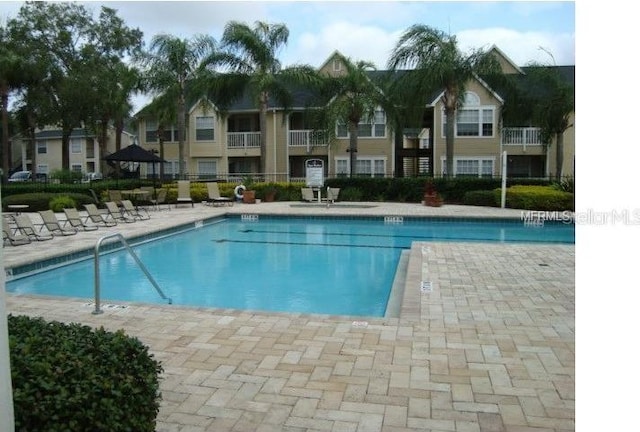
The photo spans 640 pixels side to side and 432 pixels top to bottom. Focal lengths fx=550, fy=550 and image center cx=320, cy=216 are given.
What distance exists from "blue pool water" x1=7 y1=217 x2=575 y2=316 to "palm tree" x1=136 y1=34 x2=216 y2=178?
38.0ft

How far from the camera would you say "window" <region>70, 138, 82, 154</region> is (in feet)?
144

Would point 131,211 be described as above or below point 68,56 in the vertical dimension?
below

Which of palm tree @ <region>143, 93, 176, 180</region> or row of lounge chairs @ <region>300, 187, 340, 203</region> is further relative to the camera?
palm tree @ <region>143, 93, 176, 180</region>

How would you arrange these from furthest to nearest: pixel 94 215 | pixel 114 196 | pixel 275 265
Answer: pixel 114 196, pixel 94 215, pixel 275 265

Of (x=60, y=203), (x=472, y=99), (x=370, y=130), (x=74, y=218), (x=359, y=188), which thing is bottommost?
(x=74, y=218)

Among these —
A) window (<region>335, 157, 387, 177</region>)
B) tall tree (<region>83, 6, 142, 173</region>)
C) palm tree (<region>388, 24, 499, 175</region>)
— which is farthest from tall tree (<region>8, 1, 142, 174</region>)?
palm tree (<region>388, 24, 499, 175</region>)

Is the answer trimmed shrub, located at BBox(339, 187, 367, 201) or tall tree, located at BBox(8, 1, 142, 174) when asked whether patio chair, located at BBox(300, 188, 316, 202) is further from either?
tall tree, located at BBox(8, 1, 142, 174)

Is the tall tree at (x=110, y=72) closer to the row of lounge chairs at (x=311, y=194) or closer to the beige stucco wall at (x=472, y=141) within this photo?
the row of lounge chairs at (x=311, y=194)

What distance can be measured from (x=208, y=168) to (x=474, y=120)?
1529cm

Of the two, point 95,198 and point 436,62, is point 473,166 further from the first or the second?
point 95,198

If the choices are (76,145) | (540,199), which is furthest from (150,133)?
(540,199)

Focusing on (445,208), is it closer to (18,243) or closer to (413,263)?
(413,263)

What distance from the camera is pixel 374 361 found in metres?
4.18

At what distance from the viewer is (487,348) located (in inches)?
177
